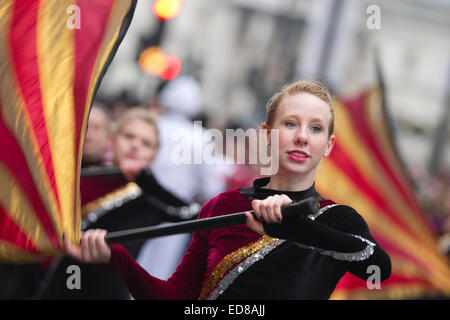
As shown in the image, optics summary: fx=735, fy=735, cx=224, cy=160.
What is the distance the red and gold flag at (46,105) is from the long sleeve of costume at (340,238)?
65 centimetres

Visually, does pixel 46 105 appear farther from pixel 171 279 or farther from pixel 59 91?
pixel 171 279

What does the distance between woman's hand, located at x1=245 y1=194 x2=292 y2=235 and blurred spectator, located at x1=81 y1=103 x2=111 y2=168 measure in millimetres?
2396

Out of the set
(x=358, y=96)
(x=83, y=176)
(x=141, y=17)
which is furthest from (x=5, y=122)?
(x=141, y=17)

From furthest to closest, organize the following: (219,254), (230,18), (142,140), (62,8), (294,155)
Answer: (230,18) → (142,140) → (62,8) → (219,254) → (294,155)

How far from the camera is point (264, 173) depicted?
2105 millimetres

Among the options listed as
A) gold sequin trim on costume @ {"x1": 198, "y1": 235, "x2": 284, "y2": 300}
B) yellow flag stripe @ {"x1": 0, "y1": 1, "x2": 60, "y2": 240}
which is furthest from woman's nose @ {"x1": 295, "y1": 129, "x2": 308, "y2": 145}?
yellow flag stripe @ {"x1": 0, "y1": 1, "x2": 60, "y2": 240}

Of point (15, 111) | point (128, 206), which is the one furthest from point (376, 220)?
point (15, 111)

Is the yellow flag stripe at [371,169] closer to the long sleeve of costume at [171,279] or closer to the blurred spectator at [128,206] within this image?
the long sleeve of costume at [171,279]

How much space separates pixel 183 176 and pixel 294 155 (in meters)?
3.66

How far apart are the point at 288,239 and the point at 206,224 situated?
22 cm

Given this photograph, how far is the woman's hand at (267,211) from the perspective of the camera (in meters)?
1.85

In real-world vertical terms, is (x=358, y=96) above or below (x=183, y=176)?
above

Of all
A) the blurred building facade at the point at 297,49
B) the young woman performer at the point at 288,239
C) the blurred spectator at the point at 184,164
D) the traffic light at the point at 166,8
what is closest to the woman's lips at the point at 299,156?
the young woman performer at the point at 288,239

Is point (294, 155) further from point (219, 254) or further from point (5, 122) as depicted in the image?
point (5, 122)
